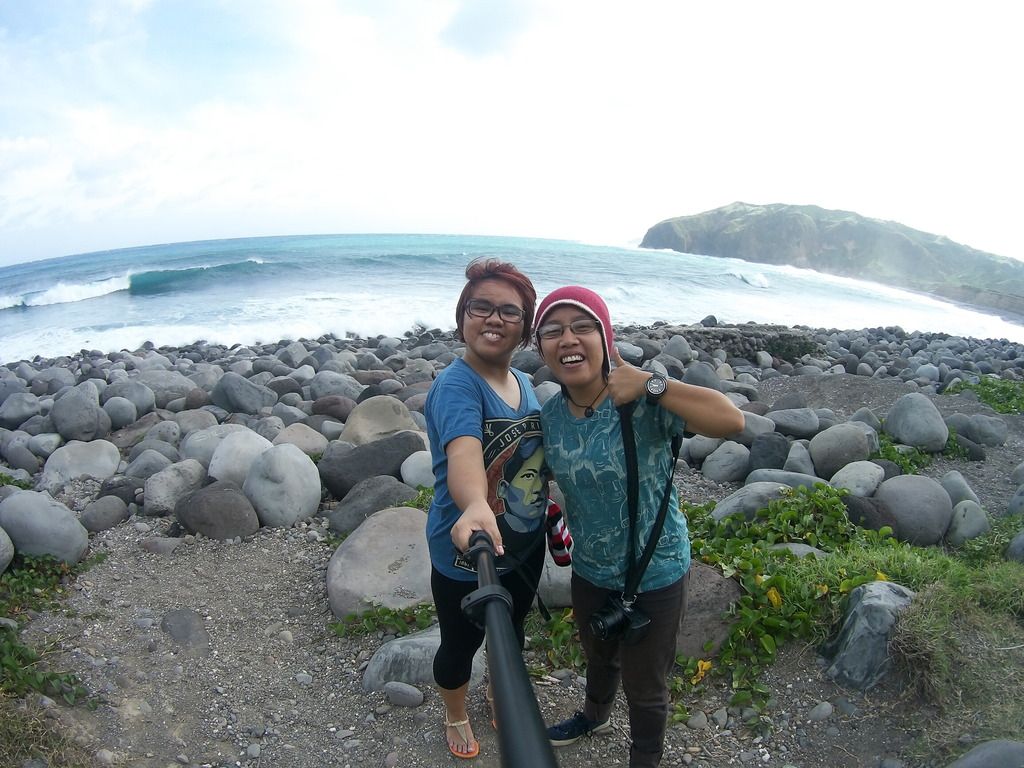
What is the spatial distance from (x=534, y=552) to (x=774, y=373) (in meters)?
7.80

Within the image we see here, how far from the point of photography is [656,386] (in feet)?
6.44

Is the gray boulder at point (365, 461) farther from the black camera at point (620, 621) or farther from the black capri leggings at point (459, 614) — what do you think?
the black camera at point (620, 621)

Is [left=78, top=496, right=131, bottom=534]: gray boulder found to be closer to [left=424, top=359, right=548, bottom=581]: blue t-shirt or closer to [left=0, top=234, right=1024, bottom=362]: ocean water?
[left=424, top=359, right=548, bottom=581]: blue t-shirt

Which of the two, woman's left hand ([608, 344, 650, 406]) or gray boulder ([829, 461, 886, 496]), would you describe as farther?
gray boulder ([829, 461, 886, 496])

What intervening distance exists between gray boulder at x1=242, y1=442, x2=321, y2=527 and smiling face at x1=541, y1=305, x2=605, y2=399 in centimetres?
303

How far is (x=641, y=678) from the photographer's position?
2203 mm

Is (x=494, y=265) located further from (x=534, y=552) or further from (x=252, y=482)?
(x=252, y=482)

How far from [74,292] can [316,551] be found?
82.2ft

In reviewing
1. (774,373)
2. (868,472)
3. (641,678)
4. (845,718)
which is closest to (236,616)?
(641,678)

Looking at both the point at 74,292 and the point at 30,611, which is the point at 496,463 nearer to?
the point at 30,611

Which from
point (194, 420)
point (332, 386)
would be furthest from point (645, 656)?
point (332, 386)

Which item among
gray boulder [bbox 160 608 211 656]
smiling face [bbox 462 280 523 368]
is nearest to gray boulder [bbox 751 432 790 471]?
smiling face [bbox 462 280 523 368]

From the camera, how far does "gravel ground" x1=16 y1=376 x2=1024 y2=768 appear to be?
266 centimetres

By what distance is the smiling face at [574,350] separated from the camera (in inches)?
79.9
